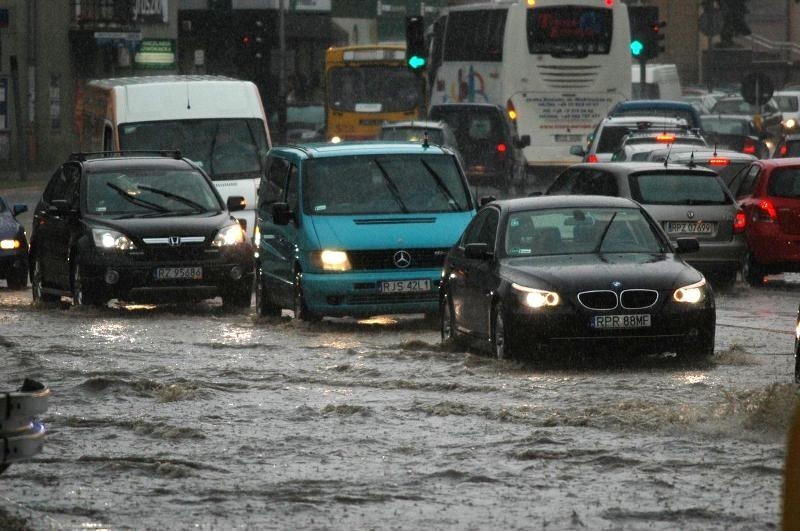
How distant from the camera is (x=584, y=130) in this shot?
4456cm

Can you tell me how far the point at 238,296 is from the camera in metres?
21.9

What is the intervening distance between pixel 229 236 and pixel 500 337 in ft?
22.6

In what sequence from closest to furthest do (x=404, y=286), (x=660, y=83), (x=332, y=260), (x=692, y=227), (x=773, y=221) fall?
(x=404, y=286) → (x=332, y=260) → (x=692, y=227) → (x=773, y=221) → (x=660, y=83)

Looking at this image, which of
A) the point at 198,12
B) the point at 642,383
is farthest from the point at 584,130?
the point at 198,12

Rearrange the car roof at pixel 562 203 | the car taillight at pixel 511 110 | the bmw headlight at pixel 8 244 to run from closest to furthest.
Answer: the car roof at pixel 562 203 < the bmw headlight at pixel 8 244 < the car taillight at pixel 511 110

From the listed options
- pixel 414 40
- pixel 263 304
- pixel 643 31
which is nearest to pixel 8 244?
pixel 263 304

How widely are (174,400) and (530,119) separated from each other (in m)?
31.7

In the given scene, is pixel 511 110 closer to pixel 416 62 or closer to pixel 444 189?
pixel 416 62

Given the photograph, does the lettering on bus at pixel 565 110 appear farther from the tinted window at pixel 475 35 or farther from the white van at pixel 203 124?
the white van at pixel 203 124

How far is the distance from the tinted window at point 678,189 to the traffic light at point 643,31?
69.9 feet

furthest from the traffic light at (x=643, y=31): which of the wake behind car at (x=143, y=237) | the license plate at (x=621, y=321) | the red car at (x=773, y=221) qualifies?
the license plate at (x=621, y=321)

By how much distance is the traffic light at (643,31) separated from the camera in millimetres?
45000

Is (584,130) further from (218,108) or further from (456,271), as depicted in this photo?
(456,271)

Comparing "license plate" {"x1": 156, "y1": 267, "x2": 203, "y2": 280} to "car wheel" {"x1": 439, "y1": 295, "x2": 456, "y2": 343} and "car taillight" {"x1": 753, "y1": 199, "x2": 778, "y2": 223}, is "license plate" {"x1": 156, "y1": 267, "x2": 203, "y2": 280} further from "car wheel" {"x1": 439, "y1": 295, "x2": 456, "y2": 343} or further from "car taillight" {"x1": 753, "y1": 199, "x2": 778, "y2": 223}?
"car taillight" {"x1": 753, "y1": 199, "x2": 778, "y2": 223}
